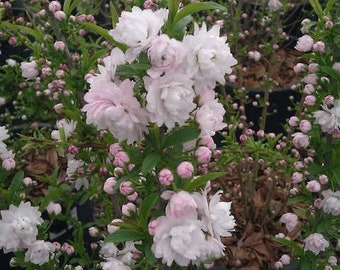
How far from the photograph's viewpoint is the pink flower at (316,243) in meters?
1.31

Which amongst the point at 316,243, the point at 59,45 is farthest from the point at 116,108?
the point at 316,243

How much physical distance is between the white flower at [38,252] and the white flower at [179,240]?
1.88 ft

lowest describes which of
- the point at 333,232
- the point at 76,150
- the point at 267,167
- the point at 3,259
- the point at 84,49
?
the point at 3,259

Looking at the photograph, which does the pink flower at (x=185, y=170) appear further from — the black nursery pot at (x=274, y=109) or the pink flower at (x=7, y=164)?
the black nursery pot at (x=274, y=109)

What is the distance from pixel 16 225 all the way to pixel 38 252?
0.37 ft

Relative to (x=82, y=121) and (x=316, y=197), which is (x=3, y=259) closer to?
(x=82, y=121)

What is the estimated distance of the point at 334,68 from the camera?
1.20m

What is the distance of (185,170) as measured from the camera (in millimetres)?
830

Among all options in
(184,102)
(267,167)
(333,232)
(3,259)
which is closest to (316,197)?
(333,232)

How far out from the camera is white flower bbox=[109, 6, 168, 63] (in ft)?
2.43

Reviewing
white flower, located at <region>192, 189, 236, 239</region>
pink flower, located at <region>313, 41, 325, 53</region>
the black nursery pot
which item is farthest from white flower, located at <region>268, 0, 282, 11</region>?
white flower, located at <region>192, 189, 236, 239</region>

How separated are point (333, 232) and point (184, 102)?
2.62 feet

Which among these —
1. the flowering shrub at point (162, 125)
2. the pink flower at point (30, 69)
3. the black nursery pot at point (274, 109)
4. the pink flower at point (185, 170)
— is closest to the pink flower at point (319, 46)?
the flowering shrub at point (162, 125)

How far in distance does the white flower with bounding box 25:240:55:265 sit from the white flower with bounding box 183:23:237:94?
0.72 m
